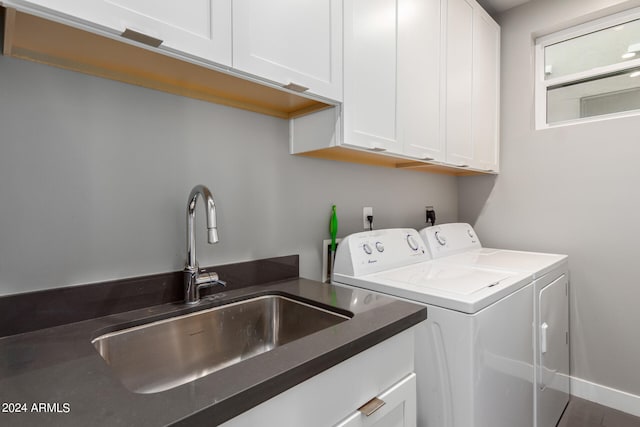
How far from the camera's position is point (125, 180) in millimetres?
1020

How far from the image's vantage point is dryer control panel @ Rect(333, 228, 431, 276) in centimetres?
147

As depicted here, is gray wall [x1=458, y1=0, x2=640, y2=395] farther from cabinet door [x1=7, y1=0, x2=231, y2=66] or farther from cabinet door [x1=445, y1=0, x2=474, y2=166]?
cabinet door [x1=7, y1=0, x2=231, y2=66]

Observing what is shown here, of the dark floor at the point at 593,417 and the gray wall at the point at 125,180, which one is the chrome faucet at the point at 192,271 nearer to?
the gray wall at the point at 125,180

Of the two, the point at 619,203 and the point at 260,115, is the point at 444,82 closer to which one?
the point at 260,115

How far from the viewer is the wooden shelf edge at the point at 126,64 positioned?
29.7 inches

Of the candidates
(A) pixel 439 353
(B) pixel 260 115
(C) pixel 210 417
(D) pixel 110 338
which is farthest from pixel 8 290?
(A) pixel 439 353

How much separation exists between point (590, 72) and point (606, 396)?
2.08 m

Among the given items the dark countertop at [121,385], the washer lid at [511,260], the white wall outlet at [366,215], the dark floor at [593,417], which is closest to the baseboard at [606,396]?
the dark floor at [593,417]

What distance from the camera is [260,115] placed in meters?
1.36

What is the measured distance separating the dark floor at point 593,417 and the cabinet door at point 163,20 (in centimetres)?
252

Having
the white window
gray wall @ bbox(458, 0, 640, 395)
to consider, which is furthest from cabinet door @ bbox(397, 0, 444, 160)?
the white window

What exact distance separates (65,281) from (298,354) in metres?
0.71

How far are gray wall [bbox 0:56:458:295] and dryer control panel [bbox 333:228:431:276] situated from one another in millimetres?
184

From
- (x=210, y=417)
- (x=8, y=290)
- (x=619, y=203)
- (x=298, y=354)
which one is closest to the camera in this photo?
(x=210, y=417)
